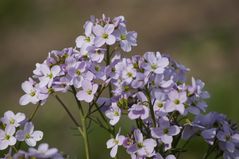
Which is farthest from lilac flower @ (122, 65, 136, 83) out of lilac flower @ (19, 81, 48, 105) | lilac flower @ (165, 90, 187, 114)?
lilac flower @ (19, 81, 48, 105)

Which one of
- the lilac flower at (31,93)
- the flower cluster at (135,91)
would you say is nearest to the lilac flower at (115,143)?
the flower cluster at (135,91)

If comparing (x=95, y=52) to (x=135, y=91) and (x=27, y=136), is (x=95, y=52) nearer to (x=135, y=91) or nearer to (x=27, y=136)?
(x=135, y=91)

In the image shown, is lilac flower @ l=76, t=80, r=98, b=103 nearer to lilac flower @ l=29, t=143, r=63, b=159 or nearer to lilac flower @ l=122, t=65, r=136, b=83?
lilac flower @ l=122, t=65, r=136, b=83

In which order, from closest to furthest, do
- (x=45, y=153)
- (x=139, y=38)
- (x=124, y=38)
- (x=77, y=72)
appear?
(x=45, y=153) < (x=77, y=72) < (x=124, y=38) < (x=139, y=38)

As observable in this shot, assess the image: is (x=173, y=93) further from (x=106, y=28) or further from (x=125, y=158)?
(x=125, y=158)

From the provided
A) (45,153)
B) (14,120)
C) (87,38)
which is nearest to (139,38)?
(87,38)

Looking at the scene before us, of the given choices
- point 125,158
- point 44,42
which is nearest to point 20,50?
point 44,42
